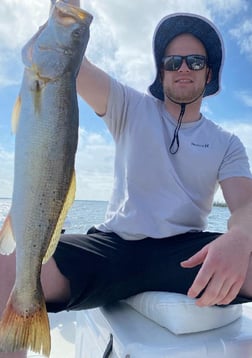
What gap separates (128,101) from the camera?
241cm

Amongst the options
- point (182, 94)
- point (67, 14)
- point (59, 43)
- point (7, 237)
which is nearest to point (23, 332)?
point (7, 237)

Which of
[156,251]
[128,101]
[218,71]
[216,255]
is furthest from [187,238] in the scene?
[218,71]

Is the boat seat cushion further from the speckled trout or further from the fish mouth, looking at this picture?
the fish mouth

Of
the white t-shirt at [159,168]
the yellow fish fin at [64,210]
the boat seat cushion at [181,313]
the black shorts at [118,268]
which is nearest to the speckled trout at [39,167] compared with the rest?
the yellow fish fin at [64,210]

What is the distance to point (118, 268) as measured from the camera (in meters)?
1.97

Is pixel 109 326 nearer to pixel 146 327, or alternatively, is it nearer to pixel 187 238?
pixel 146 327

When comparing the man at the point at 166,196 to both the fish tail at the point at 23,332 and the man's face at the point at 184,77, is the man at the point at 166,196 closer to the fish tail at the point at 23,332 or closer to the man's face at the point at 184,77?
the man's face at the point at 184,77

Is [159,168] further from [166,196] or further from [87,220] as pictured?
[87,220]

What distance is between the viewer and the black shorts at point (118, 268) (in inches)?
74.8

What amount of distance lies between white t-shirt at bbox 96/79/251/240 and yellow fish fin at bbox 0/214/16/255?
0.91 m

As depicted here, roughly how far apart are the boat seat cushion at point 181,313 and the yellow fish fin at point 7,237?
0.83 meters

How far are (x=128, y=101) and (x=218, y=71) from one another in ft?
2.40

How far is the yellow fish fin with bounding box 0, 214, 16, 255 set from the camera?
1.29m

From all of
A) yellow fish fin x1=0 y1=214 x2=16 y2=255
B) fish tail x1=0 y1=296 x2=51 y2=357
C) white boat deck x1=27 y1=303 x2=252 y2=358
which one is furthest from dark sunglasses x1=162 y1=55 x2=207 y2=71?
fish tail x1=0 y1=296 x2=51 y2=357
